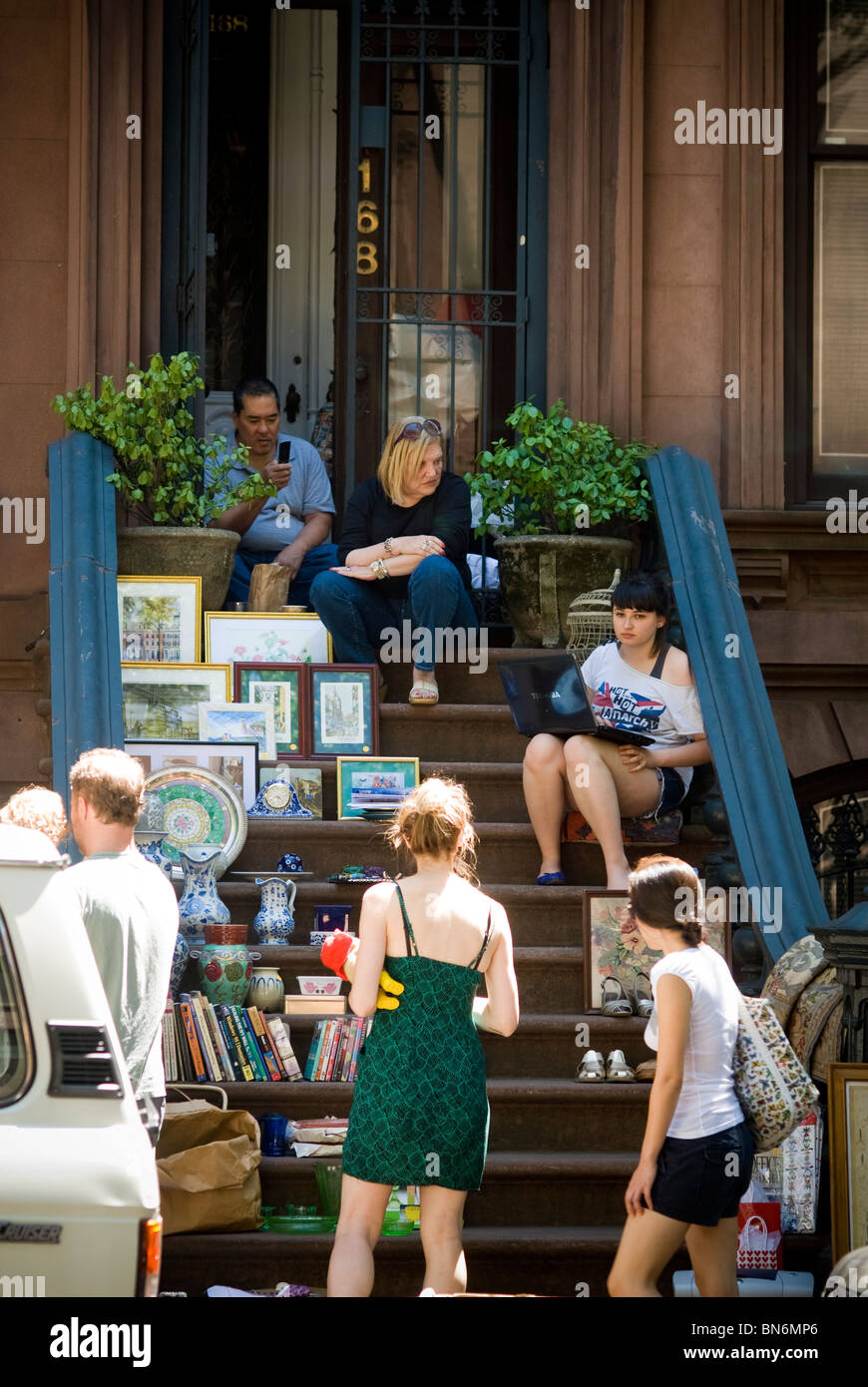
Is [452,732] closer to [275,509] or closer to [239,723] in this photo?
[239,723]

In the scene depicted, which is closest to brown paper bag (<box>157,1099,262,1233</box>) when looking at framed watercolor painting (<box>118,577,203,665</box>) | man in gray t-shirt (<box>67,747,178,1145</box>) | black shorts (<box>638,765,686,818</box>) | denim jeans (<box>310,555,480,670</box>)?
man in gray t-shirt (<box>67,747,178,1145</box>)

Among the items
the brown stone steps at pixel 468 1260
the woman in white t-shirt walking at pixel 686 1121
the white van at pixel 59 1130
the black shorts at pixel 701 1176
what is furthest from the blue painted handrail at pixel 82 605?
the white van at pixel 59 1130

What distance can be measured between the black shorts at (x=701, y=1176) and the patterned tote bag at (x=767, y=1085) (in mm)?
94

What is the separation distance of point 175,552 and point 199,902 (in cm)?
247

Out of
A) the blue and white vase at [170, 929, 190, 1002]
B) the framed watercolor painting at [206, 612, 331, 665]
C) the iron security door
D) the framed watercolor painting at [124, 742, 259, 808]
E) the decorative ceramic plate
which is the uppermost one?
the iron security door

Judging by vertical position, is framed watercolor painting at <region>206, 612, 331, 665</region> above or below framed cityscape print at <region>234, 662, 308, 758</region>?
above

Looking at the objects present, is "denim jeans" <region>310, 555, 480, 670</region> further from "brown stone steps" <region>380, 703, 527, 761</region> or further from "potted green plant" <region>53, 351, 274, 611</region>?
"potted green plant" <region>53, 351, 274, 611</region>

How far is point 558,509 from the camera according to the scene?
8.76 m

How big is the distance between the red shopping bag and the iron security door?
5367 millimetres

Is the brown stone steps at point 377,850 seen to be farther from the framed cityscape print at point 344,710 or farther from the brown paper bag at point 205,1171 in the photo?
the brown paper bag at point 205,1171

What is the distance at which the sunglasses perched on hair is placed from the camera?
27.8ft
